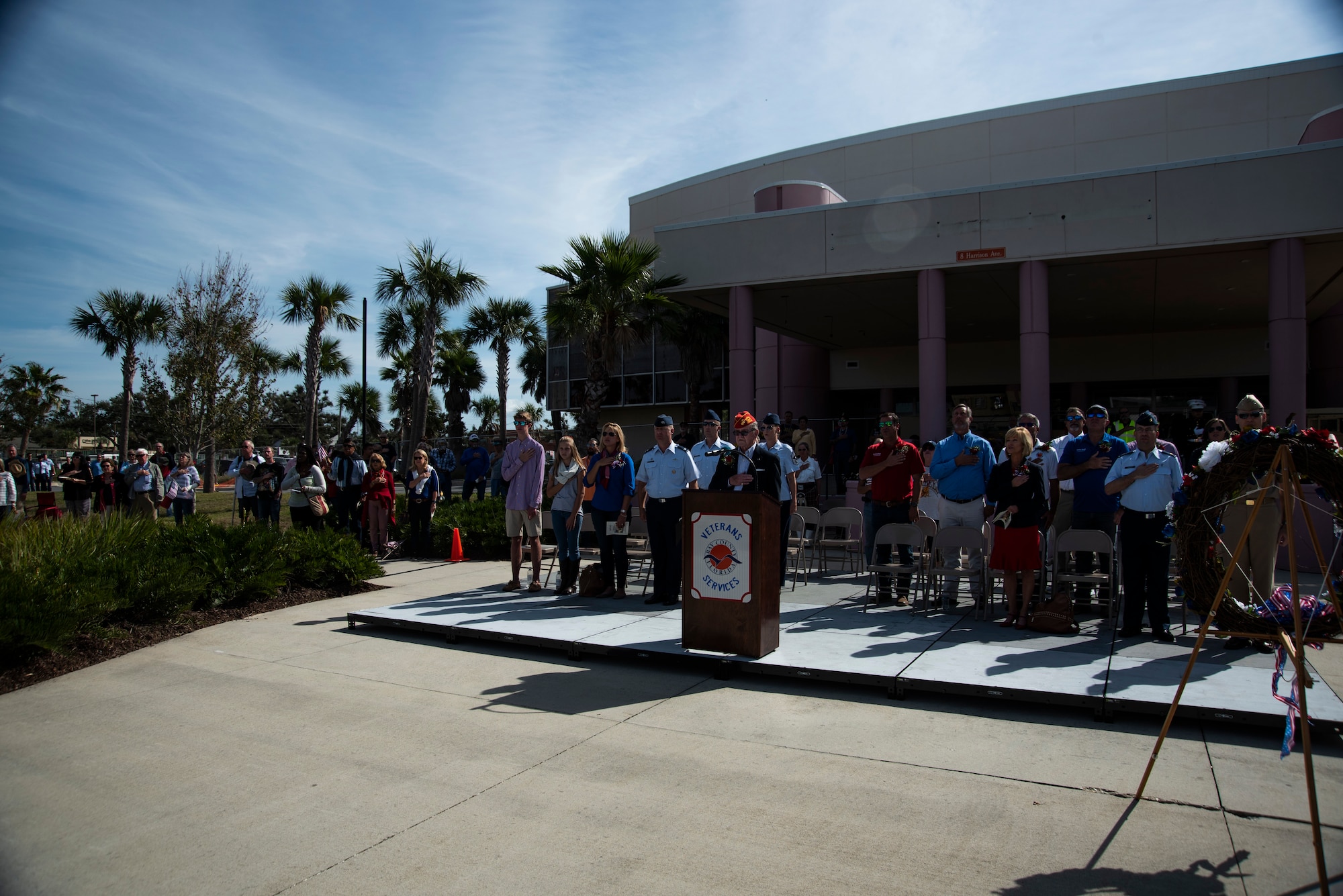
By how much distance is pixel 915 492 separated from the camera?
8695 mm

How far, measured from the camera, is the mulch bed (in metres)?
6.48

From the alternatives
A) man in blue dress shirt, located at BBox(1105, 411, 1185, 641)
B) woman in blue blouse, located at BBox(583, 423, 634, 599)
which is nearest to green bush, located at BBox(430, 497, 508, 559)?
woman in blue blouse, located at BBox(583, 423, 634, 599)

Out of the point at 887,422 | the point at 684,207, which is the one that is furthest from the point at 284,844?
the point at 684,207

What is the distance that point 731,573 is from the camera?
633cm

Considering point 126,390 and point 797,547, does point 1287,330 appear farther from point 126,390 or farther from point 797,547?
point 126,390

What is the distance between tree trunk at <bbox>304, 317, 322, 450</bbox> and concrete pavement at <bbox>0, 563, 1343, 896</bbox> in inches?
1070

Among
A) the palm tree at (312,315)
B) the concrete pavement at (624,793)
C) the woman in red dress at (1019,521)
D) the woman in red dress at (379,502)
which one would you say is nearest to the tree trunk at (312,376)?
the palm tree at (312,315)

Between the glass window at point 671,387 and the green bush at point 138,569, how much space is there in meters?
20.1

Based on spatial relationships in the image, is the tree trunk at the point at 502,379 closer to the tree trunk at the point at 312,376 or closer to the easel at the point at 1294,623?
the tree trunk at the point at 312,376

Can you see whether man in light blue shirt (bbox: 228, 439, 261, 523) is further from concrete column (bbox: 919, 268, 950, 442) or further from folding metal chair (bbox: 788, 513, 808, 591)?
concrete column (bbox: 919, 268, 950, 442)

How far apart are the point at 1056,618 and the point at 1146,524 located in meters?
1.08

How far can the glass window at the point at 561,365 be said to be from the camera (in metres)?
34.0

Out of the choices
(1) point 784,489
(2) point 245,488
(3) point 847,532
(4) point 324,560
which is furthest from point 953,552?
(2) point 245,488

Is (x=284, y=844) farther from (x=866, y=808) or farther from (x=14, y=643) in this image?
(x=14, y=643)
